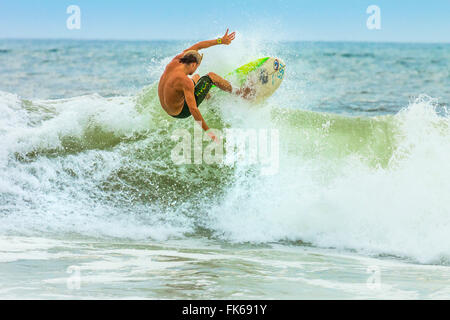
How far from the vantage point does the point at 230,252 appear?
4.91 meters

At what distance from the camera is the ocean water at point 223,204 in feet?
12.8

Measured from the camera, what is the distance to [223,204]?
20.2ft

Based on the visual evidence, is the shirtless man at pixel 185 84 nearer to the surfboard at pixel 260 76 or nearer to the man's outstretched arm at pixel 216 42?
the man's outstretched arm at pixel 216 42

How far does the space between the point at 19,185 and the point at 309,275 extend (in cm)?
386

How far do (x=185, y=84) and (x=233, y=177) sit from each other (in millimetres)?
1650

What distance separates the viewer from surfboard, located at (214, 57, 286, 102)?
6512mm

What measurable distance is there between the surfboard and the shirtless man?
680 millimetres

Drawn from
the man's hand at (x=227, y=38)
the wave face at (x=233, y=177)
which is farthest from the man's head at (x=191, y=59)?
the wave face at (x=233, y=177)

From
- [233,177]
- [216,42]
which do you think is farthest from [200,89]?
[233,177]

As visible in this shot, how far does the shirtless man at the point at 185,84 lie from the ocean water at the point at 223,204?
85 centimetres

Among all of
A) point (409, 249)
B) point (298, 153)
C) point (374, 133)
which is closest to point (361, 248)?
point (409, 249)

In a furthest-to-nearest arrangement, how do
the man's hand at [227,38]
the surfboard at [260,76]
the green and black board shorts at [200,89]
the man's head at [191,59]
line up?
1. the surfboard at [260,76]
2. the green and black board shorts at [200,89]
3. the man's hand at [227,38]
4. the man's head at [191,59]

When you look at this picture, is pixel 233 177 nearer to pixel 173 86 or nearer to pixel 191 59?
pixel 173 86

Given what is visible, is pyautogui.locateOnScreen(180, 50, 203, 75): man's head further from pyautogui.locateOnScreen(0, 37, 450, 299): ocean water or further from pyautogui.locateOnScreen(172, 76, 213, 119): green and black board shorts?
pyautogui.locateOnScreen(0, 37, 450, 299): ocean water
